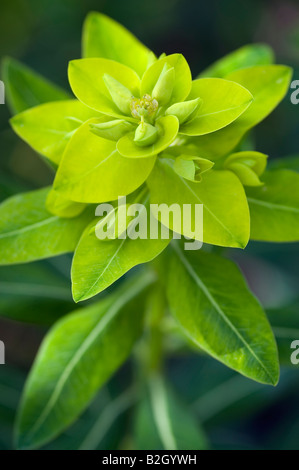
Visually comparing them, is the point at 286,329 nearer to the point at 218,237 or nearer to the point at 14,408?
the point at 218,237

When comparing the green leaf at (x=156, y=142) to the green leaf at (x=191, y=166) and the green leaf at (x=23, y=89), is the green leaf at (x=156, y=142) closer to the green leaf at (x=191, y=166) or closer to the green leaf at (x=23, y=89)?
the green leaf at (x=191, y=166)

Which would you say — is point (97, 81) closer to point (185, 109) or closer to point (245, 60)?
point (185, 109)

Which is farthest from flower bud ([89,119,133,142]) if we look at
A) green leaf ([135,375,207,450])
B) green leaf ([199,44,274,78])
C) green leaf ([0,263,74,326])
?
green leaf ([135,375,207,450])

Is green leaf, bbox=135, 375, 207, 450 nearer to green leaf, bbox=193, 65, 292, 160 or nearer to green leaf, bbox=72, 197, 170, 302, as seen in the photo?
green leaf, bbox=72, 197, 170, 302

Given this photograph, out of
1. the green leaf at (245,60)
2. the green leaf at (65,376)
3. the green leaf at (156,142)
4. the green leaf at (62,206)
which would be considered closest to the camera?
the green leaf at (156,142)

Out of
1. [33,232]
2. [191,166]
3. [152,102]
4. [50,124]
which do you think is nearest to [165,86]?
[152,102]

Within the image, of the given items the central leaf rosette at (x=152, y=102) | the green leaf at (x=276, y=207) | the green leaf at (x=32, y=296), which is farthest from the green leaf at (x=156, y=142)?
the green leaf at (x=32, y=296)

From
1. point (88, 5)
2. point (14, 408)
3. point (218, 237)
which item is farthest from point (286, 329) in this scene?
point (88, 5)
